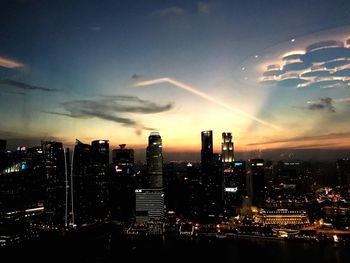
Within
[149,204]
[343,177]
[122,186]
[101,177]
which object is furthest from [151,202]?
[343,177]

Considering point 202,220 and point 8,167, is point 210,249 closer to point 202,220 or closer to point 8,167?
point 202,220

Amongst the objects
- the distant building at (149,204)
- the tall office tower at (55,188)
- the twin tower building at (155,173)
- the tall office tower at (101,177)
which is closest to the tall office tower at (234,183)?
the twin tower building at (155,173)

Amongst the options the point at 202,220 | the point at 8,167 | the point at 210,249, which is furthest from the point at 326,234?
the point at 8,167

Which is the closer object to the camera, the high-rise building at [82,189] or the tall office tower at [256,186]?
the high-rise building at [82,189]

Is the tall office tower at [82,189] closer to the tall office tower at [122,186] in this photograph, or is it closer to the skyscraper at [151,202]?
the tall office tower at [122,186]

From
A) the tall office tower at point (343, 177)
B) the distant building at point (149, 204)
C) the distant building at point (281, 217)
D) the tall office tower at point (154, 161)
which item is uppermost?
the tall office tower at point (154, 161)
